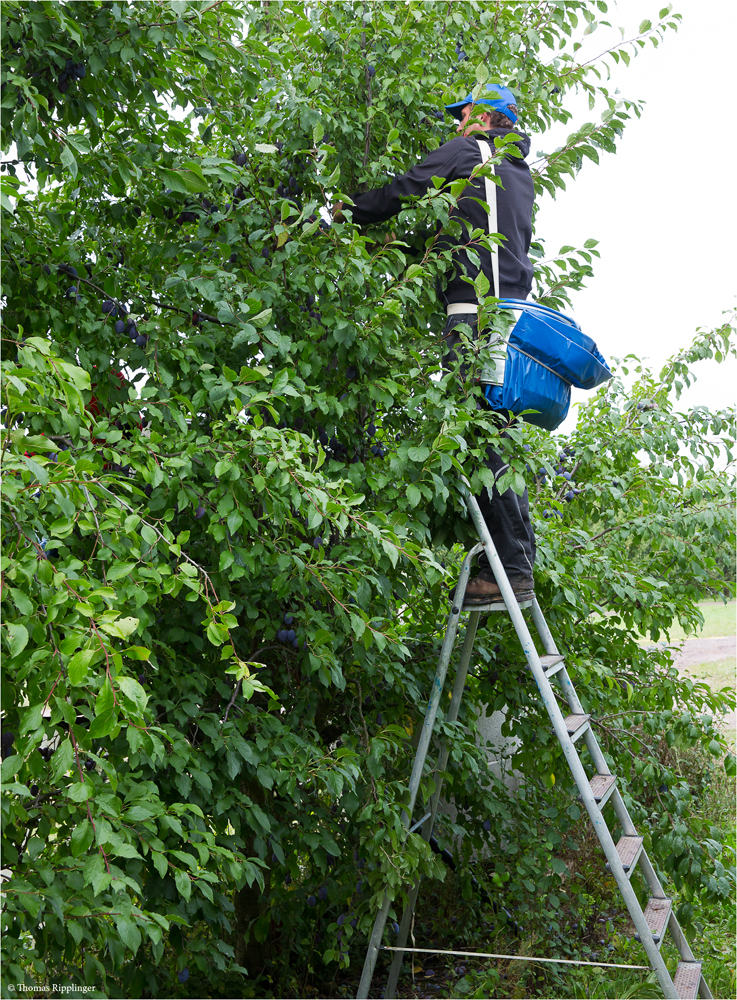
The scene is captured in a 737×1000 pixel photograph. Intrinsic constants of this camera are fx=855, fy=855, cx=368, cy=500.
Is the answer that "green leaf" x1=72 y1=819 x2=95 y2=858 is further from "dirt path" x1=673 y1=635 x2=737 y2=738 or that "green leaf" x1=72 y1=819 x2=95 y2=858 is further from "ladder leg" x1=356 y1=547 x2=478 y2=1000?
"dirt path" x1=673 y1=635 x2=737 y2=738

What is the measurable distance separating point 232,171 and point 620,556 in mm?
2262

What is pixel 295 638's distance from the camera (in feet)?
8.27

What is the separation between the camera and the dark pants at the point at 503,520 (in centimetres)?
286

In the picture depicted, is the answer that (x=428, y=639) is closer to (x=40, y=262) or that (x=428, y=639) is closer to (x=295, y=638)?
(x=295, y=638)

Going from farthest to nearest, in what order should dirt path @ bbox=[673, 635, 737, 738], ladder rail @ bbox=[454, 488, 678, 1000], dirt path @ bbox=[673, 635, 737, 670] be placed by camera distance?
1. dirt path @ bbox=[673, 635, 737, 670]
2. dirt path @ bbox=[673, 635, 737, 738]
3. ladder rail @ bbox=[454, 488, 678, 1000]

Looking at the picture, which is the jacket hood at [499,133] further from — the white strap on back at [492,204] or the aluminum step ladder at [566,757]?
the aluminum step ladder at [566,757]

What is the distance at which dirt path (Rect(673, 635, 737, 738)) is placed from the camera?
8391mm

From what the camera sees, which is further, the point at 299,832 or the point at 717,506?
the point at 717,506

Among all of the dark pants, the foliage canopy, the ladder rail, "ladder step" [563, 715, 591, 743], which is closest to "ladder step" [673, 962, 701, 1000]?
the ladder rail

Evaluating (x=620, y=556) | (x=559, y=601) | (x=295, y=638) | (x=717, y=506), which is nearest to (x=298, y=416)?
(x=295, y=638)

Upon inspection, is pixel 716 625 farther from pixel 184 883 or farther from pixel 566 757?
pixel 184 883

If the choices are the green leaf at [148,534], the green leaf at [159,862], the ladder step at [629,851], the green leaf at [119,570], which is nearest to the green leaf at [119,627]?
the green leaf at [119,570]

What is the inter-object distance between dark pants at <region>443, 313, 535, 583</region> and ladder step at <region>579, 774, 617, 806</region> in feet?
2.19

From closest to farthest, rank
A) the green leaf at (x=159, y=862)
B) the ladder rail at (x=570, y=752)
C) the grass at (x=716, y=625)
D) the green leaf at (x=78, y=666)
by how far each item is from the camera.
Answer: the green leaf at (x=78, y=666)
the green leaf at (x=159, y=862)
the ladder rail at (x=570, y=752)
the grass at (x=716, y=625)
